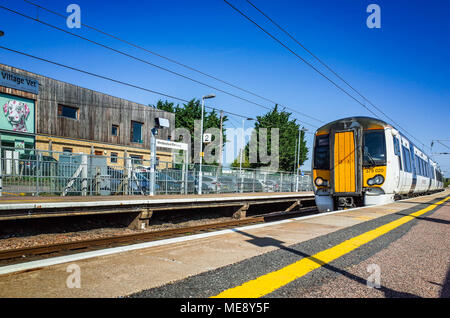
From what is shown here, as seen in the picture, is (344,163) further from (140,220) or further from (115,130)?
(115,130)

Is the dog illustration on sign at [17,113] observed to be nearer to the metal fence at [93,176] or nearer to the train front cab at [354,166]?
the metal fence at [93,176]

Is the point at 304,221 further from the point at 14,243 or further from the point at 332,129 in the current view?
the point at 14,243

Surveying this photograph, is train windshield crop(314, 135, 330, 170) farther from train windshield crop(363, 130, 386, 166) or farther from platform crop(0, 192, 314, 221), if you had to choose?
platform crop(0, 192, 314, 221)

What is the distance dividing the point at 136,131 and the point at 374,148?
2504 centimetres

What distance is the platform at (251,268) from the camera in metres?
2.73

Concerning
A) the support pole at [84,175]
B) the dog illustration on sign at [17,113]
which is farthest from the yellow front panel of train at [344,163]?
the dog illustration on sign at [17,113]

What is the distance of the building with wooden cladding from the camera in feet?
69.9

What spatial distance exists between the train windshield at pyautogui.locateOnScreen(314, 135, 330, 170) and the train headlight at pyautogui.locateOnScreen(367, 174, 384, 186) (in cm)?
147

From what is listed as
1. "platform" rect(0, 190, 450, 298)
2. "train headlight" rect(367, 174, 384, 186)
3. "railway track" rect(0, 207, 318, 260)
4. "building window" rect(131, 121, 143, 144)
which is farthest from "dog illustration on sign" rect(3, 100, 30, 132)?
"train headlight" rect(367, 174, 384, 186)

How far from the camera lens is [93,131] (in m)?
27.2

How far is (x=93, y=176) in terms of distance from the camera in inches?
417

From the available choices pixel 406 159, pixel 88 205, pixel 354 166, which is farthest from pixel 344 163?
pixel 88 205

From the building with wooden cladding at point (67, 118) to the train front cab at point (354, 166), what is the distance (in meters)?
14.7
